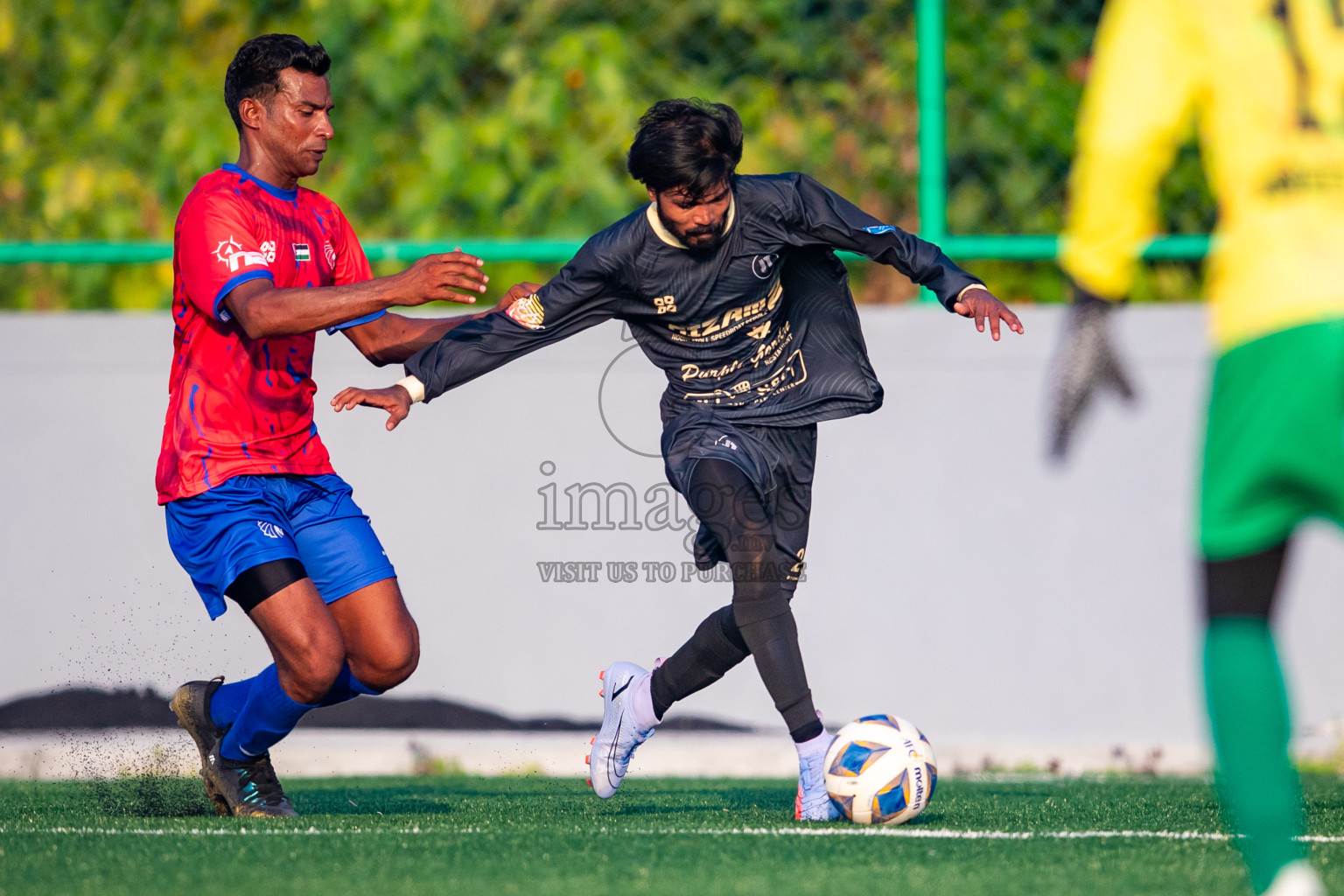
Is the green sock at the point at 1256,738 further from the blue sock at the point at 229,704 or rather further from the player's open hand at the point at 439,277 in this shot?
the blue sock at the point at 229,704

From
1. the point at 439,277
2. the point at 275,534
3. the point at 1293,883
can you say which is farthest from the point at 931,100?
the point at 1293,883

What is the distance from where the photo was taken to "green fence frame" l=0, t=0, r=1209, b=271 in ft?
21.0

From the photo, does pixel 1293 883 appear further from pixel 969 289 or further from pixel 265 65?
pixel 265 65

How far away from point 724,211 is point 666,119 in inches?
12.2

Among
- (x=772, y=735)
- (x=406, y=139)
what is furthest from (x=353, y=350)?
(x=772, y=735)

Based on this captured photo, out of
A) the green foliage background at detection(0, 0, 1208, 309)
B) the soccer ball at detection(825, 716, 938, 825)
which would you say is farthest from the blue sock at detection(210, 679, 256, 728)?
the green foliage background at detection(0, 0, 1208, 309)

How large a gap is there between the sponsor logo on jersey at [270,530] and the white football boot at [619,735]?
1.09m

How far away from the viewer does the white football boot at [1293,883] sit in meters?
2.23

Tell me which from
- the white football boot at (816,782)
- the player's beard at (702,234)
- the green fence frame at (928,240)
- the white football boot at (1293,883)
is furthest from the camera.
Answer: the green fence frame at (928,240)

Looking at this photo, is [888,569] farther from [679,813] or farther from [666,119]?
[666,119]

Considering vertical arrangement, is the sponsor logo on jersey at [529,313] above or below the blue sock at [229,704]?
above

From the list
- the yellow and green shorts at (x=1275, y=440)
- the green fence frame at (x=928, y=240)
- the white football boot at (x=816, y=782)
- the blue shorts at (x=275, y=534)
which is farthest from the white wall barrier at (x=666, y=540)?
the yellow and green shorts at (x=1275, y=440)

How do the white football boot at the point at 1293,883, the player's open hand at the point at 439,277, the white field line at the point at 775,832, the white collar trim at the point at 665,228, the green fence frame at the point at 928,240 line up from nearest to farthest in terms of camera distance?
the white football boot at the point at 1293,883 → the white field line at the point at 775,832 → the player's open hand at the point at 439,277 → the white collar trim at the point at 665,228 → the green fence frame at the point at 928,240

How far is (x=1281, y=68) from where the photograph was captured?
231 centimetres
